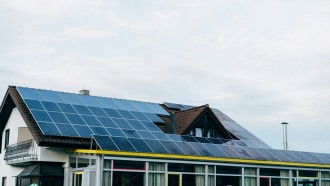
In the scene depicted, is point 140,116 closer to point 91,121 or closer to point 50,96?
point 91,121

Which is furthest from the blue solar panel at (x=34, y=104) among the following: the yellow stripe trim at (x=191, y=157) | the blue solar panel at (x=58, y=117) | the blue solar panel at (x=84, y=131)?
the yellow stripe trim at (x=191, y=157)

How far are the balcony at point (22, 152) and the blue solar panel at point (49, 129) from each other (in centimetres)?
169

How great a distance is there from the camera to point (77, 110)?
30125mm

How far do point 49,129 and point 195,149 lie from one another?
7.81m

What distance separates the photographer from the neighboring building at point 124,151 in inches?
961

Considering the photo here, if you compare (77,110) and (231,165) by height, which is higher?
(77,110)

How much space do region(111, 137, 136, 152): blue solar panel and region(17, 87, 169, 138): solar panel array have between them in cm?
319

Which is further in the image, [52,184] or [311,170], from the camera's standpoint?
[311,170]

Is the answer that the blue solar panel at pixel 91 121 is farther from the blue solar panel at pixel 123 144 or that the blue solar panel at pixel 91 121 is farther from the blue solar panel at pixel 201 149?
the blue solar panel at pixel 201 149

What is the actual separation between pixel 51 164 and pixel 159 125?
26.0 ft

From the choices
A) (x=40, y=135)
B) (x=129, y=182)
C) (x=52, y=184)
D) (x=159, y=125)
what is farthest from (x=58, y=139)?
(x=159, y=125)

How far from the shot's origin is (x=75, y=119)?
2870 cm

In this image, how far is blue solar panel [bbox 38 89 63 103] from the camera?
100 feet

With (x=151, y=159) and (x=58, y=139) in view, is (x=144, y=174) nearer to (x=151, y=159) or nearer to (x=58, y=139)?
(x=151, y=159)
